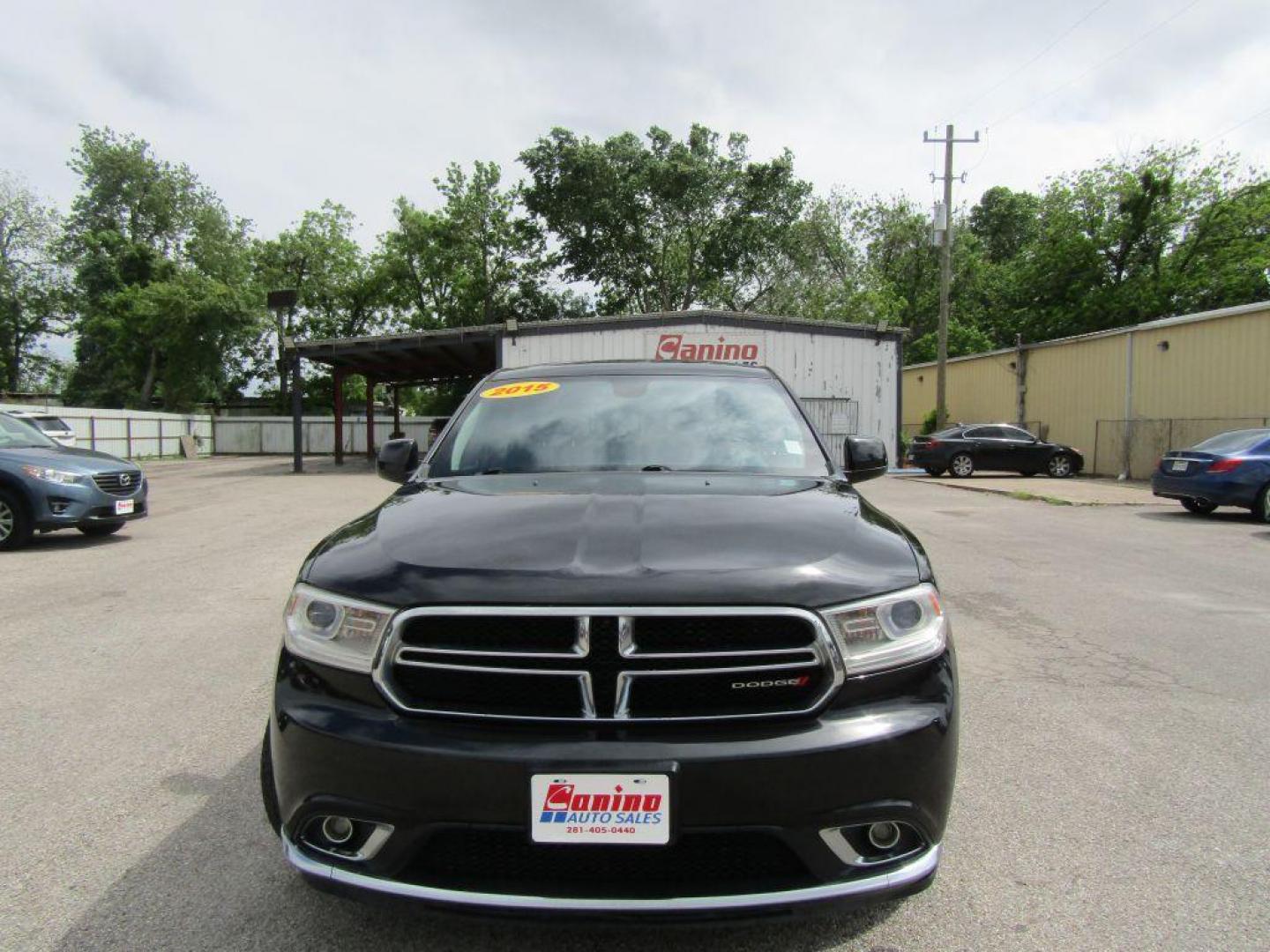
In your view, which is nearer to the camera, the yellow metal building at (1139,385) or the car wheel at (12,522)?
the car wheel at (12,522)

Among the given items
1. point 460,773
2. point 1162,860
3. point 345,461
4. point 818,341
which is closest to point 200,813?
point 460,773

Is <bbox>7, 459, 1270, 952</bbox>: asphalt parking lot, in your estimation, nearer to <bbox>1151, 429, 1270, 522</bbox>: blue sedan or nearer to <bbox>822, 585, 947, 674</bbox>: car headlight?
<bbox>822, 585, 947, 674</bbox>: car headlight

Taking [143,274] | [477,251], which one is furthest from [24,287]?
[477,251]

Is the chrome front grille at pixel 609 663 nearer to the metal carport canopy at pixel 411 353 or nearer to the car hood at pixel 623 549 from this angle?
the car hood at pixel 623 549

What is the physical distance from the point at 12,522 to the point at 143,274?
1974 inches

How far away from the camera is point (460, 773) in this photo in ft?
5.75

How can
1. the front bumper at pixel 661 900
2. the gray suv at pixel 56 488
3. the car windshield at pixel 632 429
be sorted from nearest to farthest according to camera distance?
the front bumper at pixel 661 900
the car windshield at pixel 632 429
the gray suv at pixel 56 488

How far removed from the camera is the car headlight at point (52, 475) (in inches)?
345

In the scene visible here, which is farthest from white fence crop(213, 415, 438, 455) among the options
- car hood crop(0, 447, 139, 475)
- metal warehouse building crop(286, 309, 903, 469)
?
car hood crop(0, 447, 139, 475)

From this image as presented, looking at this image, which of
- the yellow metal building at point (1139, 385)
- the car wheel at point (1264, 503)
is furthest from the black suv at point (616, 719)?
the yellow metal building at point (1139, 385)

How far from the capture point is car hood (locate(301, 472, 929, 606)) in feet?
6.23

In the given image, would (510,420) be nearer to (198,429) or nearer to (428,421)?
(428,421)

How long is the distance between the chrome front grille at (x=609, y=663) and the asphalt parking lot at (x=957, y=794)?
47 centimetres

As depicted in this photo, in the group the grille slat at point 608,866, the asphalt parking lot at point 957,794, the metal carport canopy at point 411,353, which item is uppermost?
the metal carport canopy at point 411,353
